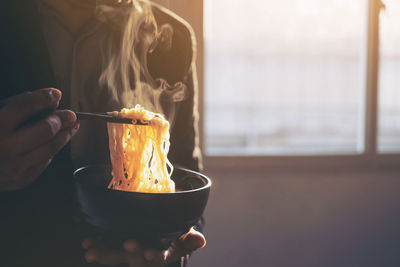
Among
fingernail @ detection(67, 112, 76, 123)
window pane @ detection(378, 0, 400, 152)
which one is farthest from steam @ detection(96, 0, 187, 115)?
window pane @ detection(378, 0, 400, 152)

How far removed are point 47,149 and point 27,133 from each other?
6 cm

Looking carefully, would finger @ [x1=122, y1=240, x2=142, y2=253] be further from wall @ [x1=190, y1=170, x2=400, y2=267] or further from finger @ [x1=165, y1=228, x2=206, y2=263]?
wall @ [x1=190, y1=170, x2=400, y2=267]

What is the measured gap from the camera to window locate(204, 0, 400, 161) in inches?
79.7

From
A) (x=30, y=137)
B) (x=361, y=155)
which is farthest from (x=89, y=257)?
(x=361, y=155)

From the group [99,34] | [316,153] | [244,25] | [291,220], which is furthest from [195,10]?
[291,220]

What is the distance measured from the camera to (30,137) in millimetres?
521

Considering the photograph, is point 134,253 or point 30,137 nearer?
point 30,137

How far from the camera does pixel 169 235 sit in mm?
631

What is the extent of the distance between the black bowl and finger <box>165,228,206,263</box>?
126 millimetres

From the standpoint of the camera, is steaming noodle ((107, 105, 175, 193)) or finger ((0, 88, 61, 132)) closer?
finger ((0, 88, 61, 132))

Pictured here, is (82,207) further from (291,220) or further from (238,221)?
(291,220)

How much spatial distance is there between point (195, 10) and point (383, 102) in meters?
1.58

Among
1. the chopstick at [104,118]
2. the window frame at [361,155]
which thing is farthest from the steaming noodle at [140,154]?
the window frame at [361,155]

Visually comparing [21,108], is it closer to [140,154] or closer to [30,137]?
[30,137]
